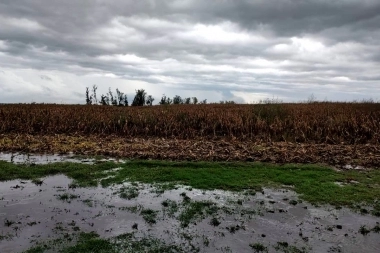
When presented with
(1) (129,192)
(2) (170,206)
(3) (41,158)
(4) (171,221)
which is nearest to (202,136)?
(3) (41,158)

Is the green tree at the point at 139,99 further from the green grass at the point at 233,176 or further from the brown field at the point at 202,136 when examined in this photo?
the green grass at the point at 233,176

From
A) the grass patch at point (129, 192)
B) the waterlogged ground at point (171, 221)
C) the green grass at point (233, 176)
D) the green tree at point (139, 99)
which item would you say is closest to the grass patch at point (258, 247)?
the waterlogged ground at point (171, 221)

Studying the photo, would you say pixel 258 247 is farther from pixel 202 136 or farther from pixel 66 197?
pixel 202 136

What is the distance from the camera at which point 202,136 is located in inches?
736

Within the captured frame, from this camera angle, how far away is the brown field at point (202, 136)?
13489 mm

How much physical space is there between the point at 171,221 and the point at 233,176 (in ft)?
12.2

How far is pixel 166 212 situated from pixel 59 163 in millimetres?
5737

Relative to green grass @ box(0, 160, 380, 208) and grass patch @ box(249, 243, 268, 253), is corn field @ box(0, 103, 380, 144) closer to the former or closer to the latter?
green grass @ box(0, 160, 380, 208)

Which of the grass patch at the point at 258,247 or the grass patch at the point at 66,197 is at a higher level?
the grass patch at the point at 66,197

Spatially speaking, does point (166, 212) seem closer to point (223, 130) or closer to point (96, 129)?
point (223, 130)

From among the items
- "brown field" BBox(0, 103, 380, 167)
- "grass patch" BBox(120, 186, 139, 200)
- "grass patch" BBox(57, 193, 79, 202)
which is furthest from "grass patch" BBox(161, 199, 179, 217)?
"brown field" BBox(0, 103, 380, 167)

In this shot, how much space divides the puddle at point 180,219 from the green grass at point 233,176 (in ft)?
1.87

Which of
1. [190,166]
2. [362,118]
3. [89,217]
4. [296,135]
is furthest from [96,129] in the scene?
[362,118]

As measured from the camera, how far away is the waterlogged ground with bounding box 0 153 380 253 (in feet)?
19.9
